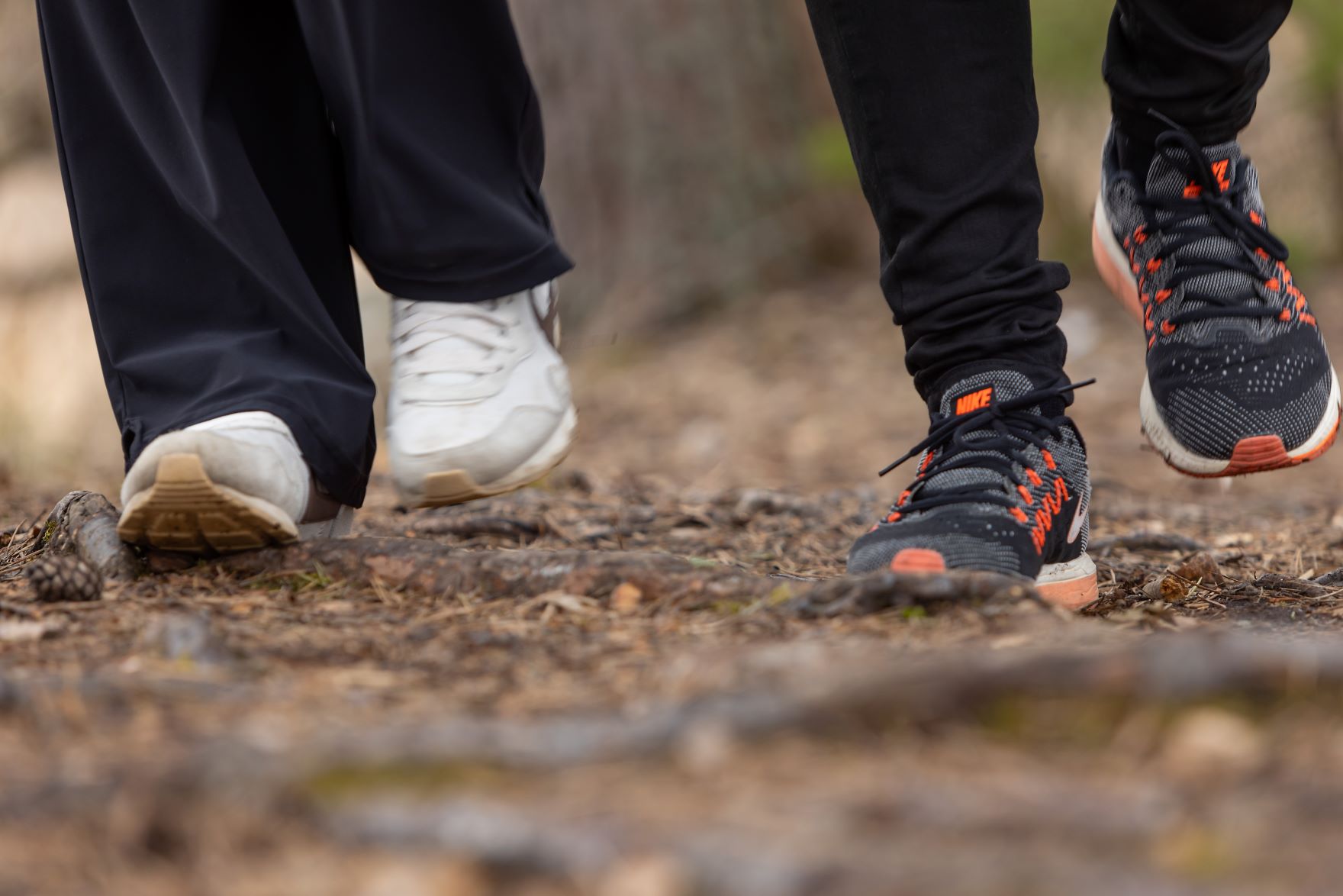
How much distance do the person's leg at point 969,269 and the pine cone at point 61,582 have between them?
842 mm

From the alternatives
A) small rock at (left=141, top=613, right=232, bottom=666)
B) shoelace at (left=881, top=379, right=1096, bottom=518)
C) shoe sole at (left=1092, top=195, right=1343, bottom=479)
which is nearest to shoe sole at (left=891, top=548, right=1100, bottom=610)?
shoelace at (left=881, top=379, right=1096, bottom=518)

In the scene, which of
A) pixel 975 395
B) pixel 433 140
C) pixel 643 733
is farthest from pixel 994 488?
pixel 433 140

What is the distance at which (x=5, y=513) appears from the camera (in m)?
2.32

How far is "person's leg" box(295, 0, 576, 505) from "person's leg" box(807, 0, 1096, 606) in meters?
0.45

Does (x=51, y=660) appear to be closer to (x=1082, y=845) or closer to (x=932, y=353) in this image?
(x=1082, y=845)

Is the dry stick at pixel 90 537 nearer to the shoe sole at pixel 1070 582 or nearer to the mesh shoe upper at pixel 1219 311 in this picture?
the shoe sole at pixel 1070 582

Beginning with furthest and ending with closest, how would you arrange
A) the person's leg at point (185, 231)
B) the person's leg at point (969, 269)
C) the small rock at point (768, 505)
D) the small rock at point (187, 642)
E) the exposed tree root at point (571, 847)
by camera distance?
the small rock at point (768, 505), the person's leg at point (185, 231), the person's leg at point (969, 269), the small rock at point (187, 642), the exposed tree root at point (571, 847)

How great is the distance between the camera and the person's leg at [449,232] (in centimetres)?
159

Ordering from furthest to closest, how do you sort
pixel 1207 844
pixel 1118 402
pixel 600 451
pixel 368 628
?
pixel 1118 402
pixel 600 451
pixel 368 628
pixel 1207 844

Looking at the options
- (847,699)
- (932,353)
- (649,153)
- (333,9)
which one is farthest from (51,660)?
(649,153)

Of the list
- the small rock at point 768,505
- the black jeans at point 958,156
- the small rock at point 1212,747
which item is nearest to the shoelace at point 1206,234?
the black jeans at point 958,156

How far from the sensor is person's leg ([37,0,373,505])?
5.11 feet

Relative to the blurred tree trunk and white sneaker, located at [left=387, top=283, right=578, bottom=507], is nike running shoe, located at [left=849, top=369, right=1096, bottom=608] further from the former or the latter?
the blurred tree trunk

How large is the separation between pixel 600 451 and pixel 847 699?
2.86 m
